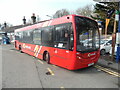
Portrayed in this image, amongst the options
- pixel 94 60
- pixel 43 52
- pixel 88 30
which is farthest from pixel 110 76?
pixel 43 52

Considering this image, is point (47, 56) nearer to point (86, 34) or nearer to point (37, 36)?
point (37, 36)

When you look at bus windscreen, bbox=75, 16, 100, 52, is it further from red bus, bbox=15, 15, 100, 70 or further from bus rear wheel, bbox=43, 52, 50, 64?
bus rear wheel, bbox=43, 52, 50, 64

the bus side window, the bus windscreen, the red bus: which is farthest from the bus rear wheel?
the bus windscreen

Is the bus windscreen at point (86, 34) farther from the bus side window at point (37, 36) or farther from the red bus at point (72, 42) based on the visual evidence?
the bus side window at point (37, 36)

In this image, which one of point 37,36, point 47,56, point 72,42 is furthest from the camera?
point 37,36

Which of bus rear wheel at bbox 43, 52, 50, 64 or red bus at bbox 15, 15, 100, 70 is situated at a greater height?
red bus at bbox 15, 15, 100, 70

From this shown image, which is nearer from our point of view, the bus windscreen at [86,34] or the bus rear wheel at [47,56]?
the bus windscreen at [86,34]

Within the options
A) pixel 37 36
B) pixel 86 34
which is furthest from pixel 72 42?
pixel 37 36

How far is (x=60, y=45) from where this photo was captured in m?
5.54

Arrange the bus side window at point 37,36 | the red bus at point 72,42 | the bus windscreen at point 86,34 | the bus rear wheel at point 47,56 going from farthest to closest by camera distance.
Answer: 1. the bus side window at point 37,36
2. the bus rear wheel at point 47,56
3. the bus windscreen at point 86,34
4. the red bus at point 72,42

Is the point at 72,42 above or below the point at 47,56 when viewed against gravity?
above

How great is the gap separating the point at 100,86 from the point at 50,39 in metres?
3.86

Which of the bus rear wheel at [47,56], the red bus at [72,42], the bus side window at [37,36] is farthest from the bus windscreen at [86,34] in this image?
the bus side window at [37,36]

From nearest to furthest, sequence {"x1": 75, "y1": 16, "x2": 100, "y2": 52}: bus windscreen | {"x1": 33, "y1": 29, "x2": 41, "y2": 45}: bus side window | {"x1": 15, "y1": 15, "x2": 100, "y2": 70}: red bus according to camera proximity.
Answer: {"x1": 15, "y1": 15, "x2": 100, "y2": 70}: red bus
{"x1": 75, "y1": 16, "x2": 100, "y2": 52}: bus windscreen
{"x1": 33, "y1": 29, "x2": 41, "y2": 45}: bus side window
